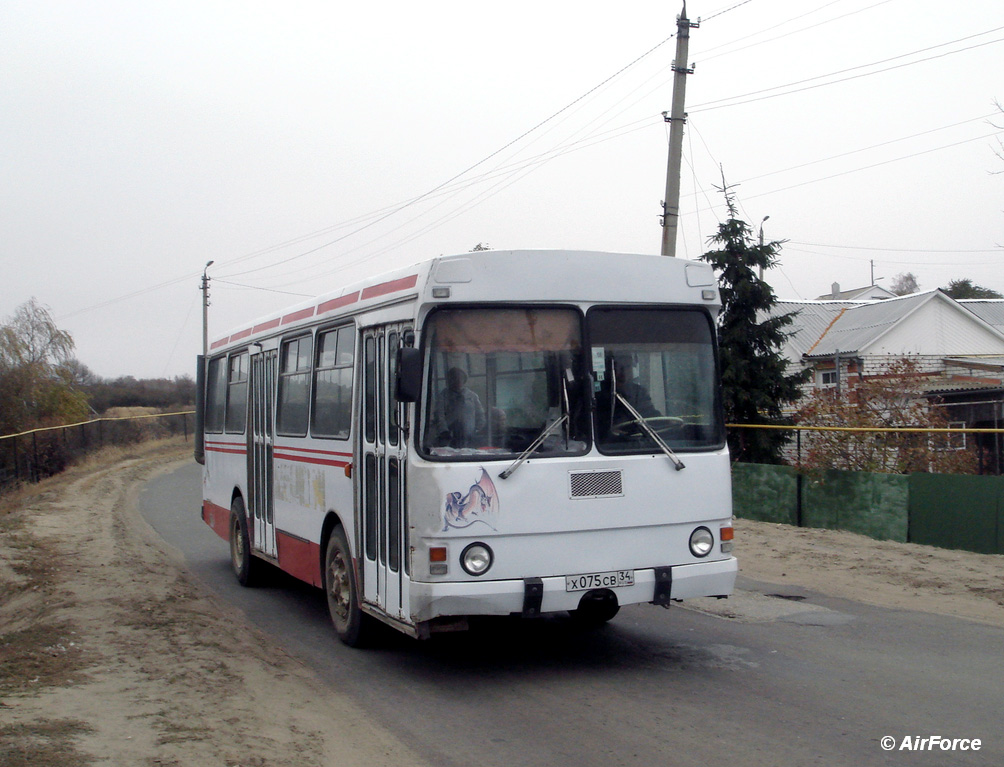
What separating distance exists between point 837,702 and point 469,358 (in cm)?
326

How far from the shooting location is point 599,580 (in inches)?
269

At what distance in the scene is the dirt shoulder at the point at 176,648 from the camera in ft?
18.0

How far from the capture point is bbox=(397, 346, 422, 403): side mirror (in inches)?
255

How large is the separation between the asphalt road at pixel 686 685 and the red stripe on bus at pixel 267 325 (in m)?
3.02

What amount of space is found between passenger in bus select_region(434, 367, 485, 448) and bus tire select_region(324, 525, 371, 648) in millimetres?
1923

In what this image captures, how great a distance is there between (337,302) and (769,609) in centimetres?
509

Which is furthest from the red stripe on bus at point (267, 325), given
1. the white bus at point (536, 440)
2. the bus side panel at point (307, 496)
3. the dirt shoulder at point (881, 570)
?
the dirt shoulder at point (881, 570)

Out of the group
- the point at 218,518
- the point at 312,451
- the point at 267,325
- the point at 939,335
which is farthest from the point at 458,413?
the point at 939,335

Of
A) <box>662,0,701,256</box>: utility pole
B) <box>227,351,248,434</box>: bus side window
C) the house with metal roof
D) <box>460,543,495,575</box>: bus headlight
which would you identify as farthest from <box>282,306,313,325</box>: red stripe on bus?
the house with metal roof

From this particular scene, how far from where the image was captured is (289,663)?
7859 mm

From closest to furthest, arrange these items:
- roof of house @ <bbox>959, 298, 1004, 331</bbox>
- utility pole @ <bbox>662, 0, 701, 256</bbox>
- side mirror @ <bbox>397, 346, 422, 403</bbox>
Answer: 1. side mirror @ <bbox>397, 346, 422, 403</bbox>
2. utility pole @ <bbox>662, 0, 701, 256</bbox>
3. roof of house @ <bbox>959, 298, 1004, 331</bbox>

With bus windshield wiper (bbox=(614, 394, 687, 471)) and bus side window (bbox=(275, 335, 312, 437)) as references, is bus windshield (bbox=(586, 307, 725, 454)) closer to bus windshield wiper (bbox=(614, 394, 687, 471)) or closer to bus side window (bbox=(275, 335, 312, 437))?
bus windshield wiper (bbox=(614, 394, 687, 471))

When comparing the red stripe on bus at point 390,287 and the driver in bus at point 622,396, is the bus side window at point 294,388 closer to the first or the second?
the red stripe on bus at point 390,287

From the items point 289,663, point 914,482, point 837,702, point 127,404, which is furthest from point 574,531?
point 127,404
